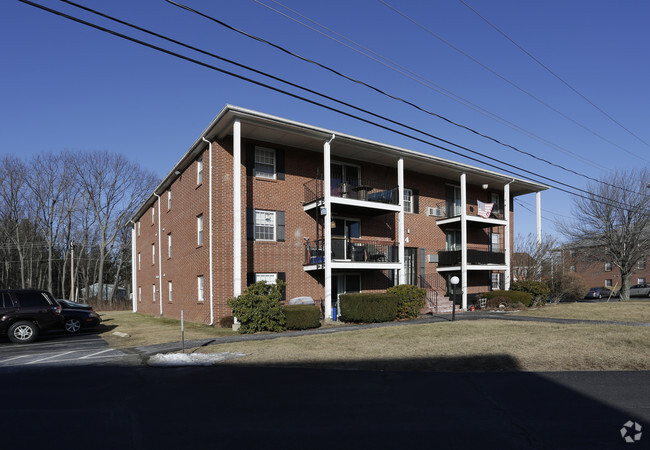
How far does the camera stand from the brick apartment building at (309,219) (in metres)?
18.6

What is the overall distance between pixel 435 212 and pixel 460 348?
1599 cm

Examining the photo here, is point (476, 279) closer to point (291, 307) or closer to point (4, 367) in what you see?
point (291, 307)

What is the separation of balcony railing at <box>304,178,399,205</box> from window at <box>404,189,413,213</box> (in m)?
2.04

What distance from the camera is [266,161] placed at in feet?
65.6

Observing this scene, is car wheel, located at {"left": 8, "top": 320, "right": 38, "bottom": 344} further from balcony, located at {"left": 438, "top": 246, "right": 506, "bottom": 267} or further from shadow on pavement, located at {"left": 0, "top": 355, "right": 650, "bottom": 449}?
balcony, located at {"left": 438, "top": 246, "right": 506, "bottom": 267}

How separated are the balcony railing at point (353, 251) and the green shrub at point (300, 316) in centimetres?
323

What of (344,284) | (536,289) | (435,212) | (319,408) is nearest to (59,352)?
(319,408)

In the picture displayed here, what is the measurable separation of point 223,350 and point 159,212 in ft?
61.4

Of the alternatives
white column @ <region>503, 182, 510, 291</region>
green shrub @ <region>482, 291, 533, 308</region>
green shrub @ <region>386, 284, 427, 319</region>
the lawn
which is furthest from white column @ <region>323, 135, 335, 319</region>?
white column @ <region>503, 182, 510, 291</region>

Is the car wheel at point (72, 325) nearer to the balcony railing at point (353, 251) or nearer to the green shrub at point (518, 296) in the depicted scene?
the balcony railing at point (353, 251)

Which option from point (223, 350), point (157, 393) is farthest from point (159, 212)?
point (157, 393)

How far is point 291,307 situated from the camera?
16.5 meters

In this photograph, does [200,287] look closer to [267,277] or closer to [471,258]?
[267,277]

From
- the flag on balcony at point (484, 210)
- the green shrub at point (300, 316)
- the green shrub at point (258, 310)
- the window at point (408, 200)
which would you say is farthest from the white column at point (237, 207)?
the flag on balcony at point (484, 210)
